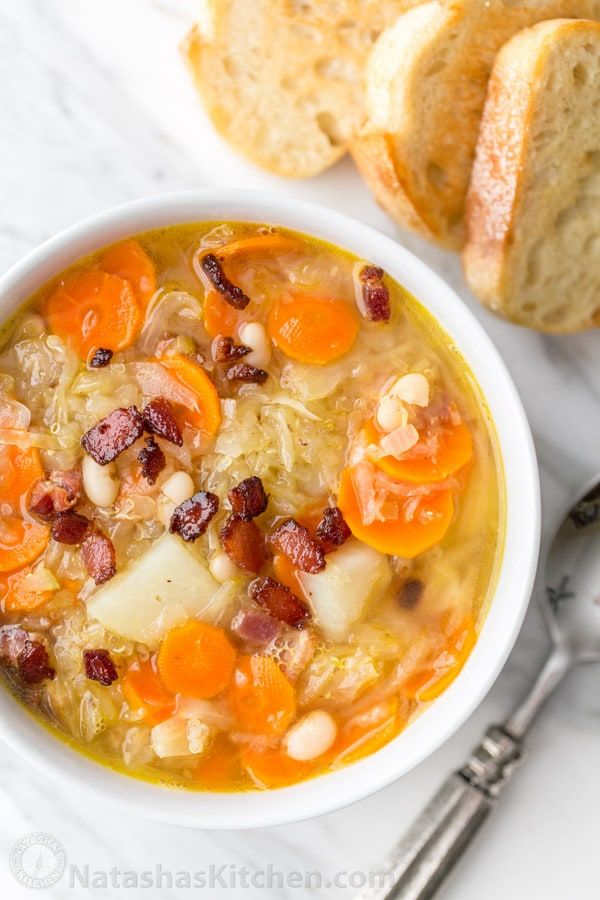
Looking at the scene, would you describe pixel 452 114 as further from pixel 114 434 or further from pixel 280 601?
pixel 280 601

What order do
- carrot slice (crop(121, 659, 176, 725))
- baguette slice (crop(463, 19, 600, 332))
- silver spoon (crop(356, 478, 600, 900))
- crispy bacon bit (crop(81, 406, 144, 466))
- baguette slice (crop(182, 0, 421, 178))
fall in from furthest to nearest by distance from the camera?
baguette slice (crop(182, 0, 421, 178)) → silver spoon (crop(356, 478, 600, 900)) → baguette slice (crop(463, 19, 600, 332)) → carrot slice (crop(121, 659, 176, 725)) → crispy bacon bit (crop(81, 406, 144, 466))

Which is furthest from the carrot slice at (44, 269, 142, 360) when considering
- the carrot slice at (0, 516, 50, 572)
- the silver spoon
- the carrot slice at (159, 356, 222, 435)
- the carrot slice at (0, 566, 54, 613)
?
the silver spoon

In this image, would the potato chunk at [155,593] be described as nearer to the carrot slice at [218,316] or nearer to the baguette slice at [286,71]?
the carrot slice at [218,316]

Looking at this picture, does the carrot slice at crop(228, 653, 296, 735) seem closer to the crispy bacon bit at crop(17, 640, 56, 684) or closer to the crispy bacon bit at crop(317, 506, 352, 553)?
the crispy bacon bit at crop(317, 506, 352, 553)

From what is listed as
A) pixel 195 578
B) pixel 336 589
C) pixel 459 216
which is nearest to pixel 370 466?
pixel 336 589

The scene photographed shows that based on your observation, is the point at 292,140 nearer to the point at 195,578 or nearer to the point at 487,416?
the point at 487,416

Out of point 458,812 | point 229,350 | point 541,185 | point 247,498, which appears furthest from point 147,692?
point 541,185

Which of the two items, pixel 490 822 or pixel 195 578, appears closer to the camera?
pixel 195 578
